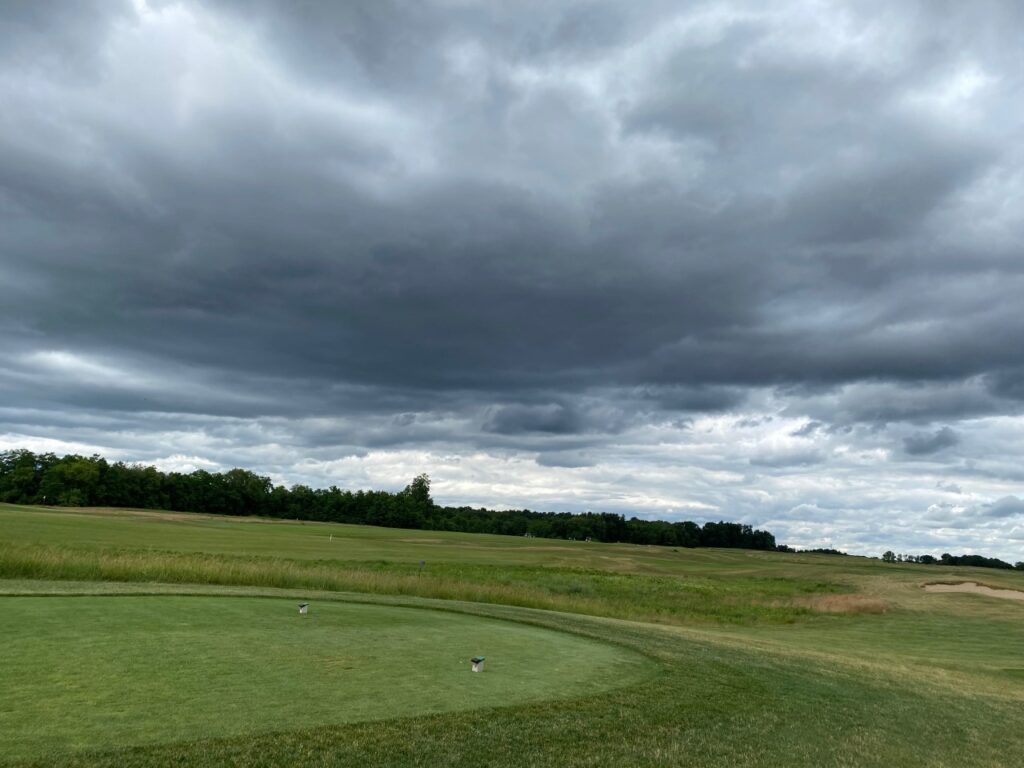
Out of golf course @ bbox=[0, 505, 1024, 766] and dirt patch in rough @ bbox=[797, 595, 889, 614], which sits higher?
dirt patch in rough @ bbox=[797, 595, 889, 614]

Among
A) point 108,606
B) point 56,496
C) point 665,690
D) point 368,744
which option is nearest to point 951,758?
point 665,690

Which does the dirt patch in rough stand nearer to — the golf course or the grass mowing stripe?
the golf course

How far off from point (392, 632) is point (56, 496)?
138293mm

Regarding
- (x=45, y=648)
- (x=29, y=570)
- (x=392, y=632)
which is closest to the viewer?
(x=45, y=648)

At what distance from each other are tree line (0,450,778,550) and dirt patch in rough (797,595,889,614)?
385 feet

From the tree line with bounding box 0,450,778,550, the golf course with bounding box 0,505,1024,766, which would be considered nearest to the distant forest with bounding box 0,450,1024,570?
the tree line with bounding box 0,450,778,550

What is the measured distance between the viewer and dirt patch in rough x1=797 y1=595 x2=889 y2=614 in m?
41.4

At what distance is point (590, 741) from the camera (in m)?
8.14

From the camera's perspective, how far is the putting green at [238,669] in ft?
23.7

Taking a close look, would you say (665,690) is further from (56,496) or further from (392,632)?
(56,496)

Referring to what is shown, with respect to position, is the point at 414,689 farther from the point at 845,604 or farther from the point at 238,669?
the point at 845,604

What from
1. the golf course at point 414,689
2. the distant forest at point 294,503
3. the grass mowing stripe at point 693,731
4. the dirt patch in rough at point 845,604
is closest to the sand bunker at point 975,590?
the dirt patch in rough at point 845,604

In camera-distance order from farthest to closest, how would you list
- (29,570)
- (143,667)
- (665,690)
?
1. (29,570)
2. (665,690)
3. (143,667)

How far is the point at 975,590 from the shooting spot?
49219mm
